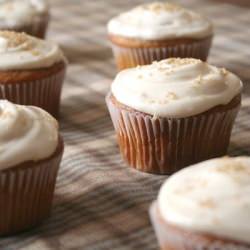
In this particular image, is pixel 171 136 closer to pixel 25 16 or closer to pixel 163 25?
pixel 163 25

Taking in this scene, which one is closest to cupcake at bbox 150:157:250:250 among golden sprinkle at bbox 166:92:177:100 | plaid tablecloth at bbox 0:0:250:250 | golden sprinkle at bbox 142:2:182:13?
plaid tablecloth at bbox 0:0:250:250

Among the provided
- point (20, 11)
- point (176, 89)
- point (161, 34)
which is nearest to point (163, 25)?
point (161, 34)

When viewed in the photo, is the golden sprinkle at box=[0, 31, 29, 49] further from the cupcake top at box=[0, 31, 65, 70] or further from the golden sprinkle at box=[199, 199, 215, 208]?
the golden sprinkle at box=[199, 199, 215, 208]

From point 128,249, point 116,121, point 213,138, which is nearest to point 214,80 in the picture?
point 213,138

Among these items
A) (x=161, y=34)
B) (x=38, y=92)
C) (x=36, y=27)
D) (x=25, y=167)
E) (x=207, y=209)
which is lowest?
(x=36, y=27)

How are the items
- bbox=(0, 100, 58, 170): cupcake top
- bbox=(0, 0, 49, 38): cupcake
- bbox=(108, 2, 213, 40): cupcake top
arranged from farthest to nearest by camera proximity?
1. bbox=(0, 0, 49, 38): cupcake
2. bbox=(108, 2, 213, 40): cupcake top
3. bbox=(0, 100, 58, 170): cupcake top

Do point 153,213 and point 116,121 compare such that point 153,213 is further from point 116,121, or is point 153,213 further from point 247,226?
point 116,121
